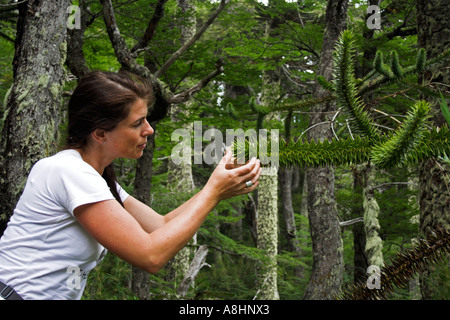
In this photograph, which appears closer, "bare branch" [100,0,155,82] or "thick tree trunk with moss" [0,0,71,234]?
"thick tree trunk with moss" [0,0,71,234]

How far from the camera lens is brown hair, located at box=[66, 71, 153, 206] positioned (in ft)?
6.31

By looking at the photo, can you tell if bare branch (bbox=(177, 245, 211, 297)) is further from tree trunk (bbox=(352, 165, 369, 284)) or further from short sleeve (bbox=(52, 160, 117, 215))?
short sleeve (bbox=(52, 160, 117, 215))

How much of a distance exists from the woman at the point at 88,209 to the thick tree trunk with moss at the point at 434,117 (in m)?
1.73

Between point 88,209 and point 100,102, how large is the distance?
538 millimetres

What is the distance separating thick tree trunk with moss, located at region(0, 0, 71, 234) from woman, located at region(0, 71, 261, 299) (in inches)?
44.7

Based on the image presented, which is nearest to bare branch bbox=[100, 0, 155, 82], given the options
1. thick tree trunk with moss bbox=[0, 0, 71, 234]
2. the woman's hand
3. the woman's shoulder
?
thick tree trunk with moss bbox=[0, 0, 71, 234]

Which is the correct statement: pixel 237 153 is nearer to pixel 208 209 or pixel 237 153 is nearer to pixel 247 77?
pixel 208 209

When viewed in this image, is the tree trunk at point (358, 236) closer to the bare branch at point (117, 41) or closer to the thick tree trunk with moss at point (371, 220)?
the thick tree trunk with moss at point (371, 220)

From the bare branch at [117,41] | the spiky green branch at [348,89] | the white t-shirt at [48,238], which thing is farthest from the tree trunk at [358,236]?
the white t-shirt at [48,238]

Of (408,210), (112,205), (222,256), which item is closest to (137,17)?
(112,205)

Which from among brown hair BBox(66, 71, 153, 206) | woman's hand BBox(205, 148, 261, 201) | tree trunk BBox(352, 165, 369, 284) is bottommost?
tree trunk BBox(352, 165, 369, 284)

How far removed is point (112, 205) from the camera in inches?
66.6

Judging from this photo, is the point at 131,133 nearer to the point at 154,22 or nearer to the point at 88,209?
the point at 88,209

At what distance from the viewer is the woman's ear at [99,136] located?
6.46 feet
